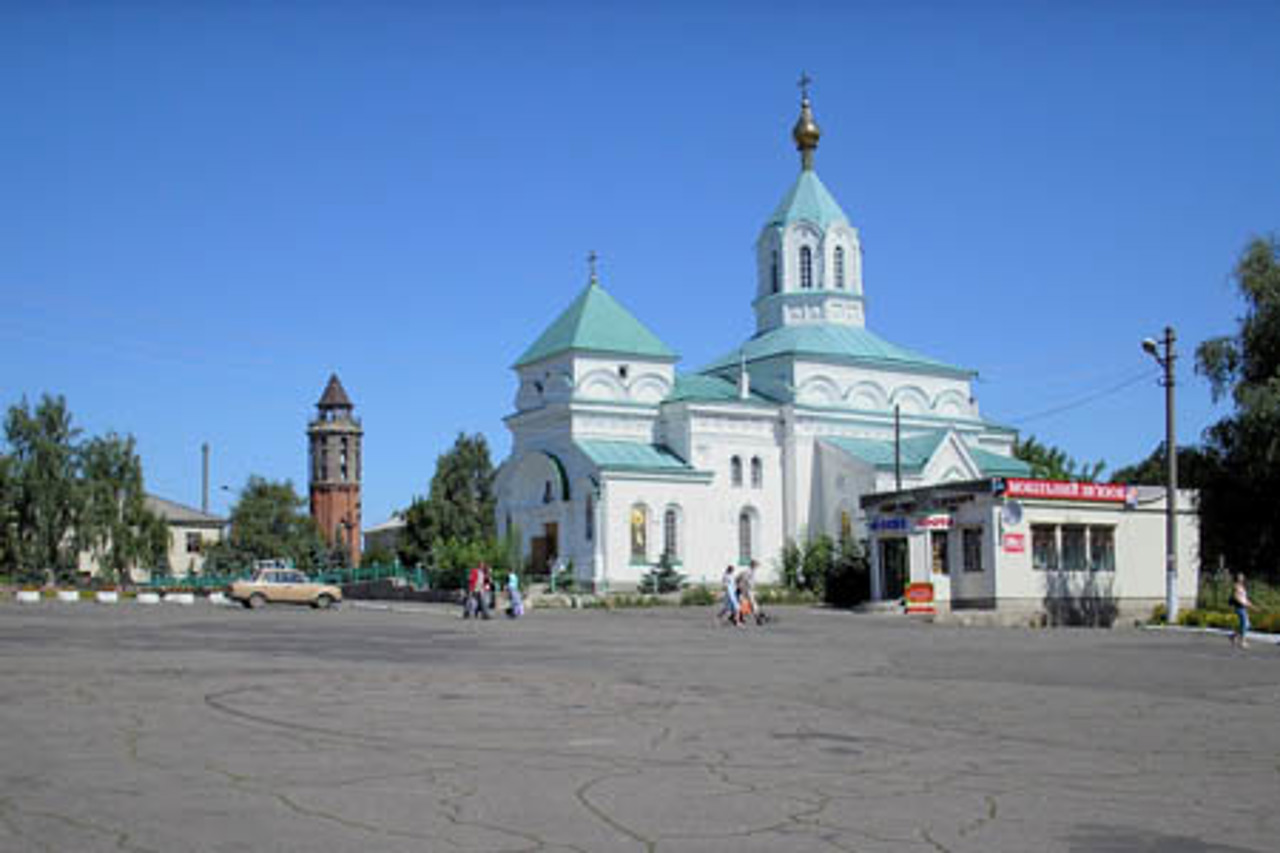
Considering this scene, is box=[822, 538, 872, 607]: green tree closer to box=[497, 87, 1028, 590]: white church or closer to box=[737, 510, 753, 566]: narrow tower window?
box=[497, 87, 1028, 590]: white church

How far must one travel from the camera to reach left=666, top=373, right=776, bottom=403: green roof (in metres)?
55.6

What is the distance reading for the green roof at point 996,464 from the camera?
5791 centimetres

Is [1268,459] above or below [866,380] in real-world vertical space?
below

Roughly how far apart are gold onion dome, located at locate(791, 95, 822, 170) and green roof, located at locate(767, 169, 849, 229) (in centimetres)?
112

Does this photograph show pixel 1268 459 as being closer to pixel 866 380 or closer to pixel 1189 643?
pixel 1189 643

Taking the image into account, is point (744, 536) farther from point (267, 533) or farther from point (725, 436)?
point (267, 533)

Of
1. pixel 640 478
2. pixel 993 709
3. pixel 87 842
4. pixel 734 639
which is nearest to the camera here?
pixel 87 842

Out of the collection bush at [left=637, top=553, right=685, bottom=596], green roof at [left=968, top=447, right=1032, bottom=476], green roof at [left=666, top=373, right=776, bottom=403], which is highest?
green roof at [left=666, top=373, right=776, bottom=403]

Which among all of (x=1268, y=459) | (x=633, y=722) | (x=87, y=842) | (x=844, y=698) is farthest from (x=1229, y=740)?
(x=1268, y=459)

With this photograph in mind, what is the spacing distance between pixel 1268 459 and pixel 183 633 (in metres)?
27.3

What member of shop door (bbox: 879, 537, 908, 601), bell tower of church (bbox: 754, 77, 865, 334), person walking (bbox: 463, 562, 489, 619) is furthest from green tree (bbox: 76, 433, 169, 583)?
shop door (bbox: 879, 537, 908, 601)

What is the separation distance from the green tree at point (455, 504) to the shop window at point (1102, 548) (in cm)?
4302

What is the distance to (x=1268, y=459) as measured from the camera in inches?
1409

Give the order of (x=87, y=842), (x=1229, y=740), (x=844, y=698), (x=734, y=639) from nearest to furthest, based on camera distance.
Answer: (x=87, y=842) < (x=1229, y=740) < (x=844, y=698) < (x=734, y=639)
